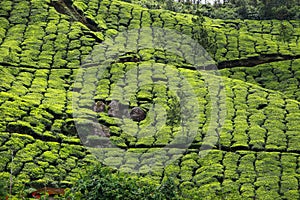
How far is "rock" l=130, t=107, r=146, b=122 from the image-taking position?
185ft

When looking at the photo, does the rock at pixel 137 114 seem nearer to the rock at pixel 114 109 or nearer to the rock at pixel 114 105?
the rock at pixel 114 109

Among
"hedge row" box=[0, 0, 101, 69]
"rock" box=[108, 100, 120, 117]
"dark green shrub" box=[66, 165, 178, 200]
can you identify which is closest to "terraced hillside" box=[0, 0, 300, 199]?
"hedge row" box=[0, 0, 101, 69]

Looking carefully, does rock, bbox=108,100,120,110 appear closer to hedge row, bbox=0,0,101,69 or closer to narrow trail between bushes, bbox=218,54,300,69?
hedge row, bbox=0,0,101,69

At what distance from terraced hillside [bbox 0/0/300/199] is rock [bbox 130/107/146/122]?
421 millimetres

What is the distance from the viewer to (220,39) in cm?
7644

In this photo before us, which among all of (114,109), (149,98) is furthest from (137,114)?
(149,98)

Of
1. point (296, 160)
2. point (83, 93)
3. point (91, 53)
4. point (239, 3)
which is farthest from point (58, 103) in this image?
point (239, 3)

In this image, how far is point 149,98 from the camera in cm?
5966

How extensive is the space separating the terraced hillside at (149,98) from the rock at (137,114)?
1.38ft

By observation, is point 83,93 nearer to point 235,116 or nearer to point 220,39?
point 235,116

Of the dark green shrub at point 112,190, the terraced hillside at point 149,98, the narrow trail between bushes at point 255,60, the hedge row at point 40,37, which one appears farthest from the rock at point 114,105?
the dark green shrub at point 112,190

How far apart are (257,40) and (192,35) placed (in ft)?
26.9

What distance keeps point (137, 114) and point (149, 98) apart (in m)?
3.57

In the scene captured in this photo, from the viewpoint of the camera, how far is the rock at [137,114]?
56.2 meters
